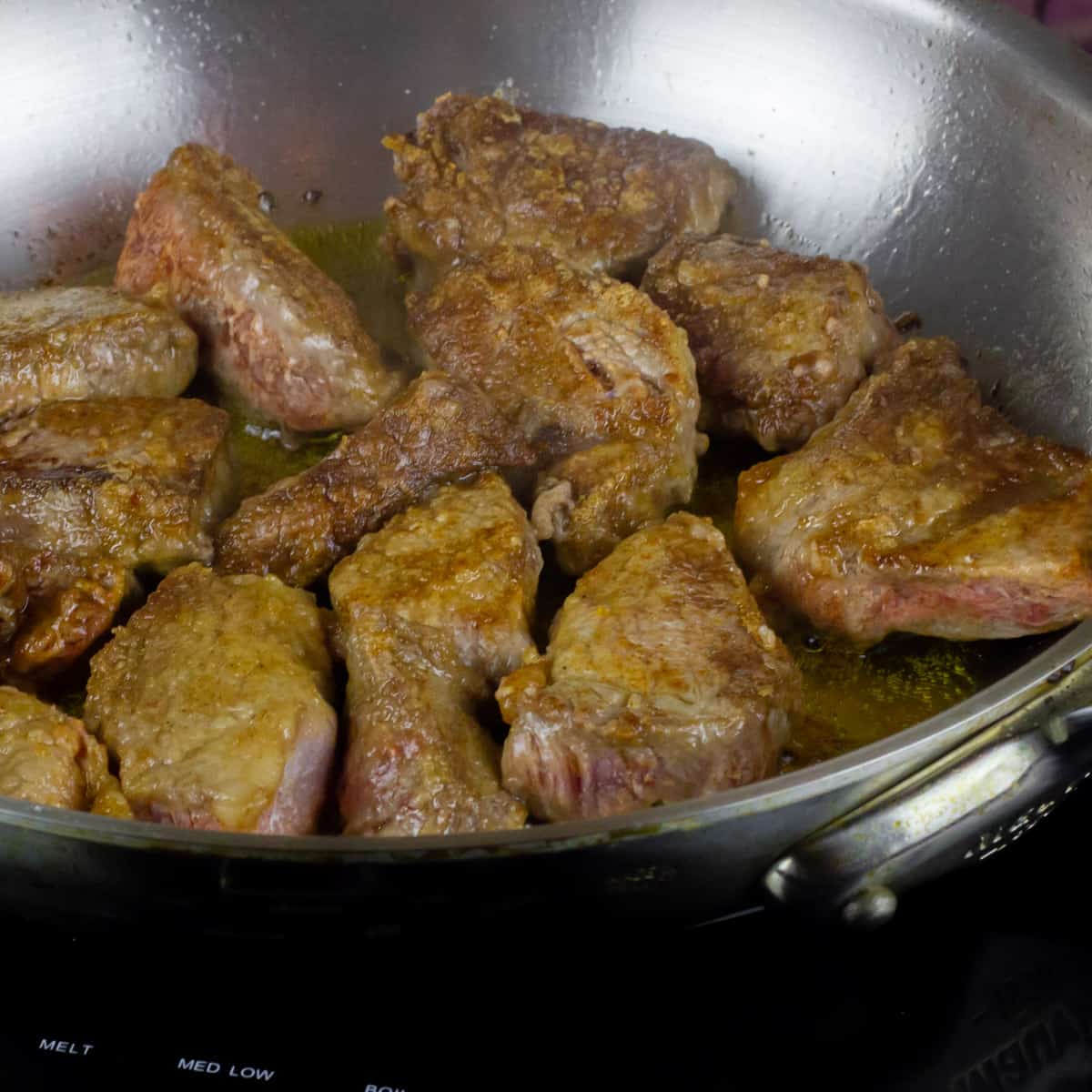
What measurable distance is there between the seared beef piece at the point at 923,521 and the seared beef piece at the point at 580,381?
16cm

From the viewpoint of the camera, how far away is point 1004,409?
7.40 ft

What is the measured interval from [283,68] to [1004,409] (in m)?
1.79

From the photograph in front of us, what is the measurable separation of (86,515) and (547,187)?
1081 millimetres

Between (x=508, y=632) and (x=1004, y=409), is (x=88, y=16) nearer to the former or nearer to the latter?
(x=508, y=632)

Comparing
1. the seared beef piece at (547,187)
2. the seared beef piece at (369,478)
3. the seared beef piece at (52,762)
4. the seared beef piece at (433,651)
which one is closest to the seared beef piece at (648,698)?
the seared beef piece at (433,651)

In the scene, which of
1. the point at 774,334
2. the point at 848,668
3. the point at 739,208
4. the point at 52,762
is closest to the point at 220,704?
the point at 52,762

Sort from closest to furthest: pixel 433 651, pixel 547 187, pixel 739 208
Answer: pixel 433 651
pixel 547 187
pixel 739 208

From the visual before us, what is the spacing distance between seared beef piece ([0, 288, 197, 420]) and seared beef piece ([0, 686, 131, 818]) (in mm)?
689

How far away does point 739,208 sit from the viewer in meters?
2.69

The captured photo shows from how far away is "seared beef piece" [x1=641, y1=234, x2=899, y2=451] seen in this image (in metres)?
2.17

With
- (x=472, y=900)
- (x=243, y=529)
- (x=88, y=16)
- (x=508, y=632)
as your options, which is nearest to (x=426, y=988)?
(x=472, y=900)

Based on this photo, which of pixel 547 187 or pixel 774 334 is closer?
pixel 774 334

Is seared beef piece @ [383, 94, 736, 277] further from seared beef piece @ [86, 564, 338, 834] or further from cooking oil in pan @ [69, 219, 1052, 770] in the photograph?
seared beef piece @ [86, 564, 338, 834]

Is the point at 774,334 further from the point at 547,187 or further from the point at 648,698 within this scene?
the point at 648,698
